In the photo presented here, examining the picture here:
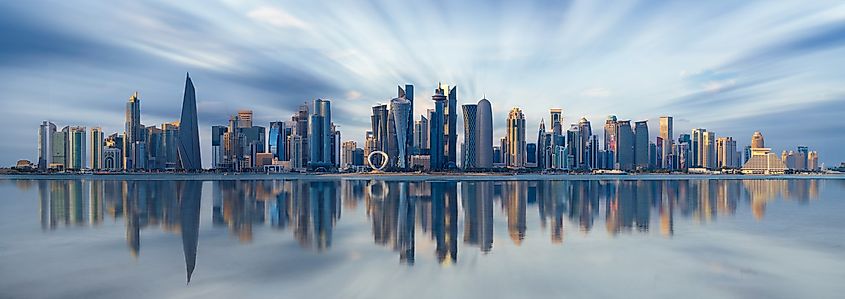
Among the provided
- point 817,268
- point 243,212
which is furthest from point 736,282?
point 243,212

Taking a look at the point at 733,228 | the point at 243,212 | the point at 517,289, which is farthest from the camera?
the point at 243,212

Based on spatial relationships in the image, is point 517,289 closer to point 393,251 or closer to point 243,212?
point 393,251

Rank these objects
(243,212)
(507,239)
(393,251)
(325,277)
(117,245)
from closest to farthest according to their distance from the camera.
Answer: (325,277), (393,251), (117,245), (507,239), (243,212)

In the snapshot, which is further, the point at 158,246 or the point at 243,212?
the point at 243,212

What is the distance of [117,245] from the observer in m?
25.4

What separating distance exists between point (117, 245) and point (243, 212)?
1712 cm

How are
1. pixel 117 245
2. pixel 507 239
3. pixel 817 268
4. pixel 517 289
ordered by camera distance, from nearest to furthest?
pixel 517 289, pixel 817 268, pixel 117 245, pixel 507 239

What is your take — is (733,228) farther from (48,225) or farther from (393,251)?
(48,225)

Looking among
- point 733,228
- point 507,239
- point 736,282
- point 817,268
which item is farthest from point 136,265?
point 733,228

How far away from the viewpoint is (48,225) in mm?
33375

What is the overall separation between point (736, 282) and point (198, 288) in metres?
16.3

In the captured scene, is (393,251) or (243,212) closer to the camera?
(393,251)

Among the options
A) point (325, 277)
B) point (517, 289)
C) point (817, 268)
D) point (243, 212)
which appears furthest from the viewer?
point (243, 212)

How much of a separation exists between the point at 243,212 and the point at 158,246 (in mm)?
17512
